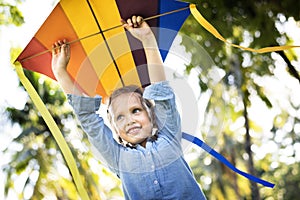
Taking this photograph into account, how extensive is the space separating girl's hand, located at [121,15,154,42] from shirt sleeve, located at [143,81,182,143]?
0.38ft

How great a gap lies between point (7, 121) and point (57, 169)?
539 mm

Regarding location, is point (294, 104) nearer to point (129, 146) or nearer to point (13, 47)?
point (13, 47)

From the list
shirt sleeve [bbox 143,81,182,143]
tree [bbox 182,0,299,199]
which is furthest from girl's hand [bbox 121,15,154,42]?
tree [bbox 182,0,299,199]

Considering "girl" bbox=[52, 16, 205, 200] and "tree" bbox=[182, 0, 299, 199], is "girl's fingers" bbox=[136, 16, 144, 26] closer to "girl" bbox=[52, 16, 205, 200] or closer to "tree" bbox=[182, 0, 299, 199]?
"girl" bbox=[52, 16, 205, 200]

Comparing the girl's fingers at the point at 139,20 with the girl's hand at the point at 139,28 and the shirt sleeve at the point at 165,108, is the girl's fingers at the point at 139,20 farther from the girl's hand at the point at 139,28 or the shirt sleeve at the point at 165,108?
the shirt sleeve at the point at 165,108

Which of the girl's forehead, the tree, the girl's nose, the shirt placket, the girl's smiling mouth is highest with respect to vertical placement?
the tree

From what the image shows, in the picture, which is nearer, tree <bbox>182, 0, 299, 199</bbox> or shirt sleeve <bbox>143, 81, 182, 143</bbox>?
Answer: shirt sleeve <bbox>143, 81, 182, 143</bbox>

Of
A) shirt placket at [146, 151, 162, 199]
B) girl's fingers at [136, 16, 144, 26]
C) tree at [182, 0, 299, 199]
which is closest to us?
shirt placket at [146, 151, 162, 199]

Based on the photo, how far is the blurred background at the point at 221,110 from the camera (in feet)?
8.11

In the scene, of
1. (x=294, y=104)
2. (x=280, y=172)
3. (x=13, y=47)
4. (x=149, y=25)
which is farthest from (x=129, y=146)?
(x=280, y=172)

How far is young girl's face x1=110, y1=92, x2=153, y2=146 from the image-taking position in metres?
1.24

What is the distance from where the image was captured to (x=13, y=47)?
10.9 ft

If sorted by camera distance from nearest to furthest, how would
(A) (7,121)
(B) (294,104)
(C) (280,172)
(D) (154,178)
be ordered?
(D) (154,178)
(A) (7,121)
(B) (294,104)
(C) (280,172)

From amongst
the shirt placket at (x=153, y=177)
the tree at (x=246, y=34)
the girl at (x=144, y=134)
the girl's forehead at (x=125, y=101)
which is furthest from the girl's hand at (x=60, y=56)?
the tree at (x=246, y=34)
